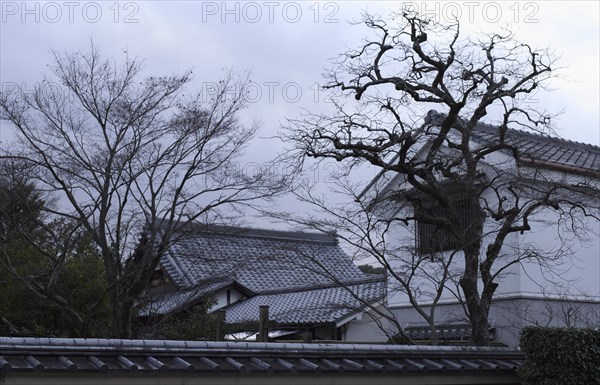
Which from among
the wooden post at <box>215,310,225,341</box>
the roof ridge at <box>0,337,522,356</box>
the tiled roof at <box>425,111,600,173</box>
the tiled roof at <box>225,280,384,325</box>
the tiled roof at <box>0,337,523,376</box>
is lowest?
the tiled roof at <box>0,337,523,376</box>

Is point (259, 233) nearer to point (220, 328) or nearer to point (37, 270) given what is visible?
point (220, 328)

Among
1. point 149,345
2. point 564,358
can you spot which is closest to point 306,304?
point 564,358

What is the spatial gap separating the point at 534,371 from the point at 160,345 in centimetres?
475

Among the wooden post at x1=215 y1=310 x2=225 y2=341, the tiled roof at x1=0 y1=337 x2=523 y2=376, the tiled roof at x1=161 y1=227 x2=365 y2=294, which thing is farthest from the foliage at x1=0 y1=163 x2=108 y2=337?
the tiled roof at x1=0 y1=337 x2=523 y2=376

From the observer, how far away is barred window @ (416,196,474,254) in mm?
12727

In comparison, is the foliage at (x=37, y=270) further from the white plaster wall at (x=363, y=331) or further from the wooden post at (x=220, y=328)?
the white plaster wall at (x=363, y=331)

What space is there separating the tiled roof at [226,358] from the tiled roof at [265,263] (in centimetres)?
688

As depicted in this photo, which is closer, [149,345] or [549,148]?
[149,345]

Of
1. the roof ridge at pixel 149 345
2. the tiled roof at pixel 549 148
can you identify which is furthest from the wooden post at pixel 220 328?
the roof ridge at pixel 149 345

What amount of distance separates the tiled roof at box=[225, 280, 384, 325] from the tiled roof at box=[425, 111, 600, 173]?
530 centimetres

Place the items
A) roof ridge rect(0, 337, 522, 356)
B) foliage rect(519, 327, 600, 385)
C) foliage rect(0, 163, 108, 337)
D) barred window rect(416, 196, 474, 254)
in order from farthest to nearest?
foliage rect(0, 163, 108, 337), barred window rect(416, 196, 474, 254), foliage rect(519, 327, 600, 385), roof ridge rect(0, 337, 522, 356)

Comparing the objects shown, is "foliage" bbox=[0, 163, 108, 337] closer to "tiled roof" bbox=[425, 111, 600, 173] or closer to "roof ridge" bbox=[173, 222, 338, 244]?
"roof ridge" bbox=[173, 222, 338, 244]

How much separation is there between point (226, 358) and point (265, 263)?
1473 cm

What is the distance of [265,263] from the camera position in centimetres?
2228
